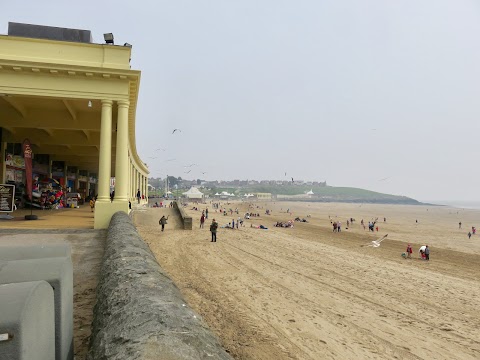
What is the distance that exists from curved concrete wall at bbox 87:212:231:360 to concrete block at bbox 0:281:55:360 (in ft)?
1.61

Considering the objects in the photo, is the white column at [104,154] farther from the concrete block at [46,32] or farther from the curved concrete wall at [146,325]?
the curved concrete wall at [146,325]

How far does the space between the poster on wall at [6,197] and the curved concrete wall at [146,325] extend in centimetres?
1263

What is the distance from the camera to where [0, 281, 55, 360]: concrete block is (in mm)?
1560

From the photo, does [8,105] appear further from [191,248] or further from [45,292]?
[45,292]

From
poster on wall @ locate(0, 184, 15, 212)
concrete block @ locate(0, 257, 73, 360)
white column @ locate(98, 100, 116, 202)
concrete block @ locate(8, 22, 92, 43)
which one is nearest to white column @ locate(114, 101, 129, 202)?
white column @ locate(98, 100, 116, 202)

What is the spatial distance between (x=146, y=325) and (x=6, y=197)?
47.7 feet

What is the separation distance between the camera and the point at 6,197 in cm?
1352

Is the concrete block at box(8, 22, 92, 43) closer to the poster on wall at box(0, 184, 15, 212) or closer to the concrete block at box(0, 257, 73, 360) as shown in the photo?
the poster on wall at box(0, 184, 15, 212)

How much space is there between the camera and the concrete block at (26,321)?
156 cm

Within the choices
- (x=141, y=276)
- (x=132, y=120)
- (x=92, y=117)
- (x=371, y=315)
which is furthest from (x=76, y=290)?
(x=132, y=120)

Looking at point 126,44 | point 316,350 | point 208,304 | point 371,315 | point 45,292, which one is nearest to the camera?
point 45,292

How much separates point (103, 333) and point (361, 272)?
1401 cm

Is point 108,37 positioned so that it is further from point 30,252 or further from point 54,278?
point 54,278

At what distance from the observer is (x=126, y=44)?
567 inches
